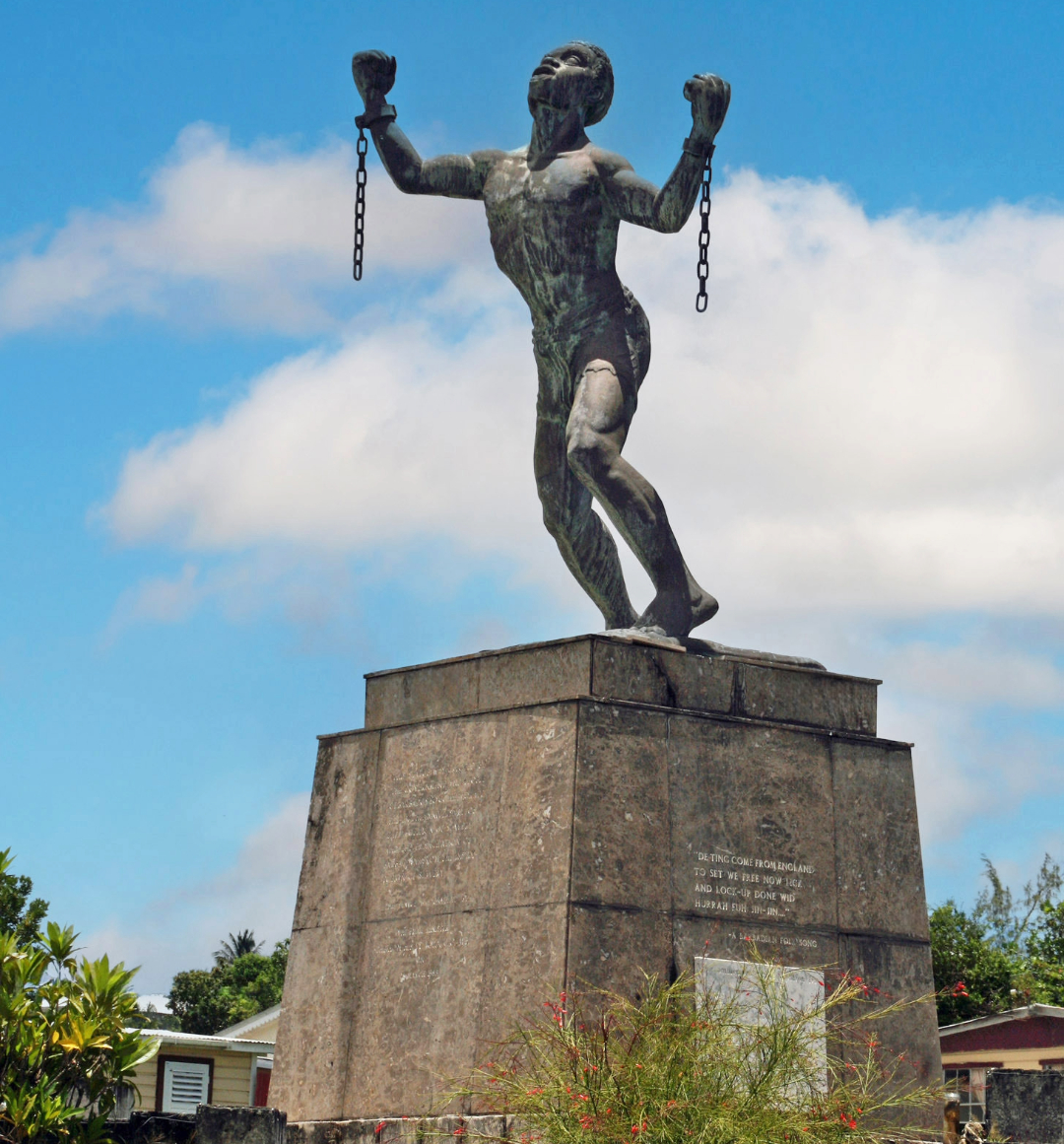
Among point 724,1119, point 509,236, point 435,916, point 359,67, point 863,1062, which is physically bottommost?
point 724,1119

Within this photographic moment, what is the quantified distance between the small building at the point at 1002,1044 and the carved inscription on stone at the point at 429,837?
2160 cm

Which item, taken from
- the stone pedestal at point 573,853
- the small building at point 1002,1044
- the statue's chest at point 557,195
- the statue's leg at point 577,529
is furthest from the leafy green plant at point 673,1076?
the small building at point 1002,1044

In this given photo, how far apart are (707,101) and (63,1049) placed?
5.83m

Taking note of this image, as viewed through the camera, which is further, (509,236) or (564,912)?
(509,236)

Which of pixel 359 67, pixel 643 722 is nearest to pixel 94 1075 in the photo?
pixel 643 722

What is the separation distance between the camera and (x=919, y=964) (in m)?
10.6

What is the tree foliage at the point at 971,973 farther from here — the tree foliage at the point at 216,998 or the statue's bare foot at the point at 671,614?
the statue's bare foot at the point at 671,614

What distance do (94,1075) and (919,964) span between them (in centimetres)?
428

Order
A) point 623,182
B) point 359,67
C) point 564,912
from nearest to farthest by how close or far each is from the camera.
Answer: point 564,912
point 623,182
point 359,67

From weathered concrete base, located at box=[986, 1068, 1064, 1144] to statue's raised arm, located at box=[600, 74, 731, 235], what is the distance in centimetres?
473

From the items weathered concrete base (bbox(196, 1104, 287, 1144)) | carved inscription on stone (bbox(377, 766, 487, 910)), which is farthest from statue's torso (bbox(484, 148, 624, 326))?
weathered concrete base (bbox(196, 1104, 287, 1144))

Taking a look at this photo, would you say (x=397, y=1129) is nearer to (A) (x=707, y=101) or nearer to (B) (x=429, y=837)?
(B) (x=429, y=837)

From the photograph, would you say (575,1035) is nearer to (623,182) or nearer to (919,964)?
(919,964)

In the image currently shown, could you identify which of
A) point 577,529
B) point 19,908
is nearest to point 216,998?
point 19,908
